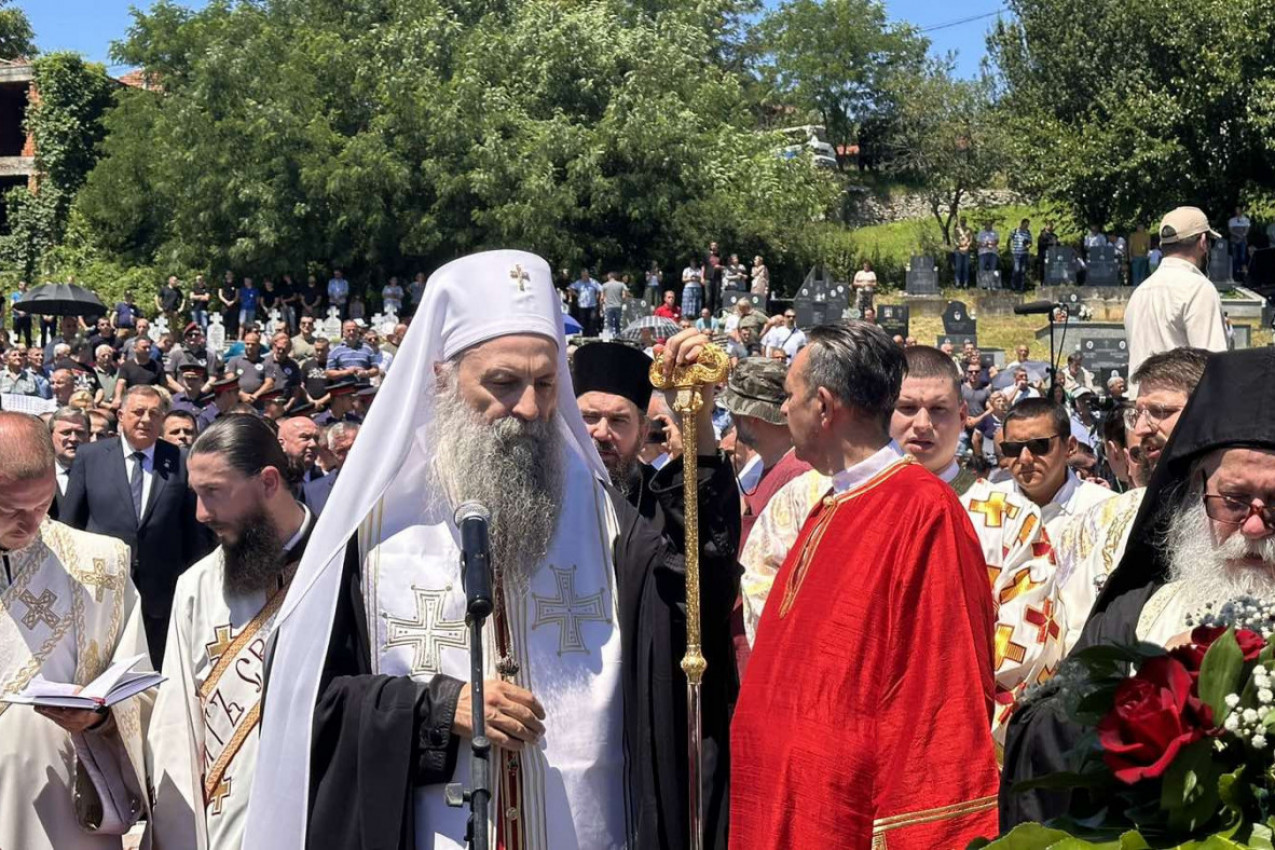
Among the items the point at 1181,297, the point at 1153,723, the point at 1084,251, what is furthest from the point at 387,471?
the point at 1084,251

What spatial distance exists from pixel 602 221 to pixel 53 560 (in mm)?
38170

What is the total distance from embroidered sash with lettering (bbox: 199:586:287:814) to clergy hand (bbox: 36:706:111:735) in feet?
1.05

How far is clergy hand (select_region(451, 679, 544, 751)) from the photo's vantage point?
161 inches

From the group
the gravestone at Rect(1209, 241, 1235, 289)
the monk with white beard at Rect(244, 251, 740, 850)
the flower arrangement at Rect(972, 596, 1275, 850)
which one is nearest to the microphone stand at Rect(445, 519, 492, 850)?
Answer: the monk with white beard at Rect(244, 251, 740, 850)

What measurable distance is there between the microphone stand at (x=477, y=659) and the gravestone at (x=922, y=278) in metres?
36.5

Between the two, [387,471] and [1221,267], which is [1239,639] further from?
[1221,267]

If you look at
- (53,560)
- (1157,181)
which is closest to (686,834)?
(53,560)

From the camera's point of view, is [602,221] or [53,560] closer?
[53,560]

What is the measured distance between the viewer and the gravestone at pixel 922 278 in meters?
39.5

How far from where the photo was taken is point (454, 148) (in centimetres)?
4147

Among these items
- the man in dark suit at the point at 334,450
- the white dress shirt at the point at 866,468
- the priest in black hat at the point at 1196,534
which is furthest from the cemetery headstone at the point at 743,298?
the priest in black hat at the point at 1196,534

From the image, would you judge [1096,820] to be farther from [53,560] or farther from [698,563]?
[53,560]

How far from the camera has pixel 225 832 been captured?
17.0 feet

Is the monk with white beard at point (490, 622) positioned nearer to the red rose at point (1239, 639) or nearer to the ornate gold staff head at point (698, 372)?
the ornate gold staff head at point (698, 372)
